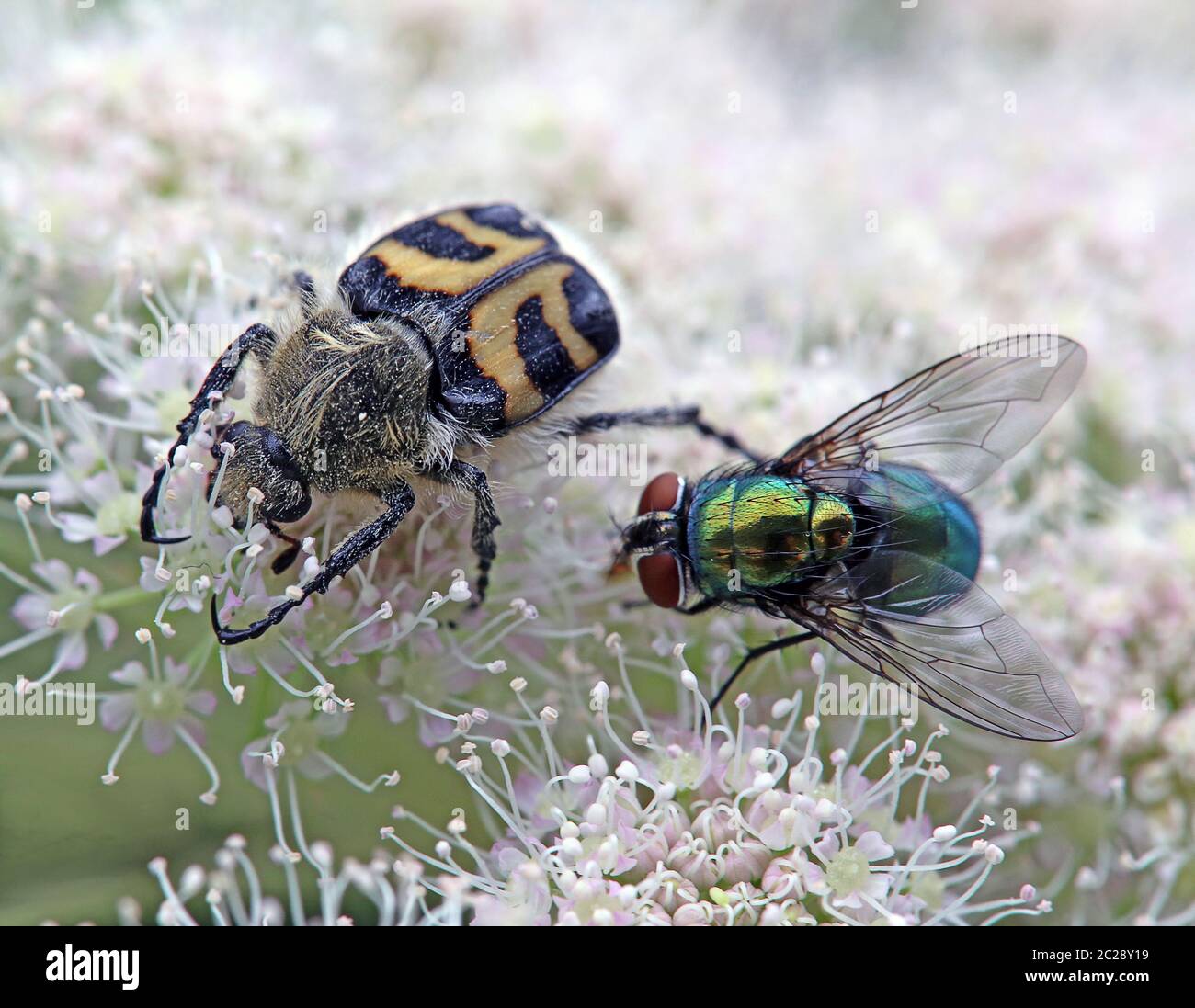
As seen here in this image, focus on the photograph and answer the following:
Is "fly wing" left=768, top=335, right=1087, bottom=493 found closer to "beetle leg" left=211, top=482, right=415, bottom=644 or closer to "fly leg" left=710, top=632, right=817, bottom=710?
"fly leg" left=710, top=632, right=817, bottom=710

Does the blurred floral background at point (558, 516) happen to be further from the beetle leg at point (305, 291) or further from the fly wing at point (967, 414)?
the fly wing at point (967, 414)

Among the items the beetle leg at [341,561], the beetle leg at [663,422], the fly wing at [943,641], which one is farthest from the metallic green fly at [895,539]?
the beetle leg at [341,561]

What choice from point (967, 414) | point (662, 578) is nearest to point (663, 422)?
point (662, 578)

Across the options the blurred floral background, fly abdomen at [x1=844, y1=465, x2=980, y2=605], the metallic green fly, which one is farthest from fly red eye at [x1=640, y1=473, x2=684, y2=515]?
fly abdomen at [x1=844, y1=465, x2=980, y2=605]

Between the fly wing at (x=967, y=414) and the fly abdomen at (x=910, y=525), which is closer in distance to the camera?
the fly abdomen at (x=910, y=525)

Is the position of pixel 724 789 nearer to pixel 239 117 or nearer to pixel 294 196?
pixel 294 196

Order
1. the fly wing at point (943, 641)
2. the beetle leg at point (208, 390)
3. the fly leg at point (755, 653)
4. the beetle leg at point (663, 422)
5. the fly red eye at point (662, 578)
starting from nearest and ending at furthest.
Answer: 1. the fly wing at point (943, 641)
2. the beetle leg at point (208, 390)
3. the fly red eye at point (662, 578)
4. the fly leg at point (755, 653)
5. the beetle leg at point (663, 422)
